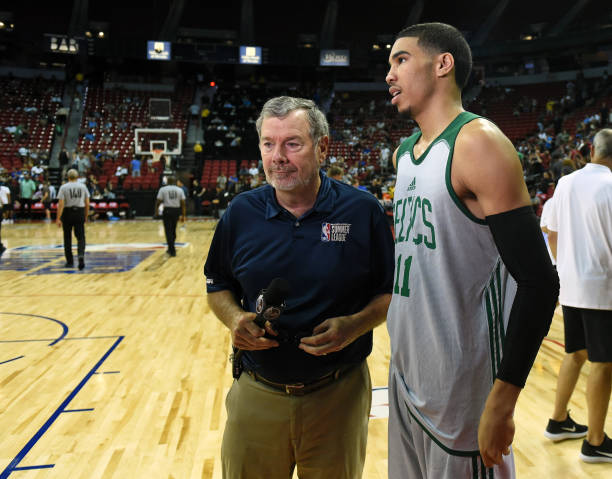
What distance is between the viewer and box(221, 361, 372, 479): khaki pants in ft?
5.46

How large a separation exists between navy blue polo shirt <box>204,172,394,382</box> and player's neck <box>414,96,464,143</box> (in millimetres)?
395

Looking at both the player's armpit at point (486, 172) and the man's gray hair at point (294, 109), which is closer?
the player's armpit at point (486, 172)

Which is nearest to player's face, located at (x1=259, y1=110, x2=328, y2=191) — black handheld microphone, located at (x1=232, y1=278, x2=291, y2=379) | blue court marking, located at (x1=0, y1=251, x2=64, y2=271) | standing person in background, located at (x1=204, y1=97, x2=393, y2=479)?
standing person in background, located at (x1=204, y1=97, x2=393, y2=479)

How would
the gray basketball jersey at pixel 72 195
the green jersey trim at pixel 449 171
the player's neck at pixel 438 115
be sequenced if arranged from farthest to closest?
the gray basketball jersey at pixel 72 195, the player's neck at pixel 438 115, the green jersey trim at pixel 449 171

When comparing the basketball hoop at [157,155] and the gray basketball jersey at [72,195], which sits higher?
the basketball hoop at [157,155]

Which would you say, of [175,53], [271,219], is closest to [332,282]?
[271,219]

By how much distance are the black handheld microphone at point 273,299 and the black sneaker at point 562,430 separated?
95.4 inches

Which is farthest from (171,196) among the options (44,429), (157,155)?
(157,155)

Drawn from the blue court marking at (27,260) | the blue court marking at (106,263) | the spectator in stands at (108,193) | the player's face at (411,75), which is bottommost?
the blue court marking at (27,260)

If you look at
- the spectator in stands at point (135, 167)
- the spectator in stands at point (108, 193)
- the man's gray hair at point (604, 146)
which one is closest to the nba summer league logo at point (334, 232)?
the man's gray hair at point (604, 146)

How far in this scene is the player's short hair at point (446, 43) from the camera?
4.78 feet

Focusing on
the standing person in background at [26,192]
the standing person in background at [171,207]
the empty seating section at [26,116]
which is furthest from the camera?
the empty seating section at [26,116]

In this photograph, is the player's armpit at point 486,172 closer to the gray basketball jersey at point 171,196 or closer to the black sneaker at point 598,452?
the black sneaker at point 598,452

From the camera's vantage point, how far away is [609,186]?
263cm
